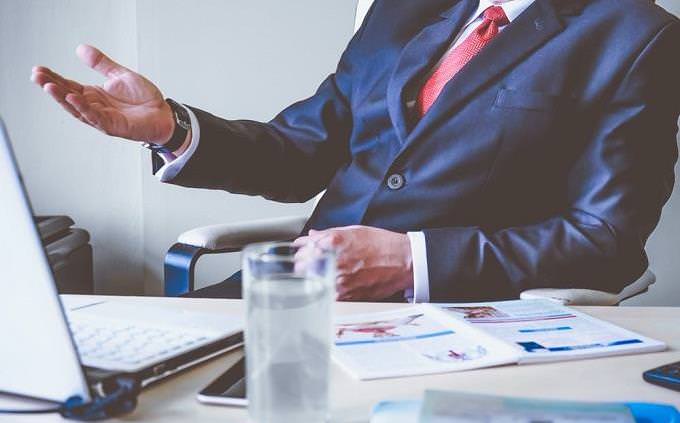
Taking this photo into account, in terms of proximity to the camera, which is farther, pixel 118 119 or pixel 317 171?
pixel 317 171

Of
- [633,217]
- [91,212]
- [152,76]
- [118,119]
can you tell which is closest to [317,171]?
[118,119]

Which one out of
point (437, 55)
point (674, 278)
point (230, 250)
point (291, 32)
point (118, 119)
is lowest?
point (674, 278)

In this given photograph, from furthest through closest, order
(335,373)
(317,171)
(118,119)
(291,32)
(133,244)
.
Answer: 1. (133,244)
2. (291,32)
3. (317,171)
4. (118,119)
5. (335,373)

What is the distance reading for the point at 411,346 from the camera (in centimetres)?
80

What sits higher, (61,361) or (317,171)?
(317,171)

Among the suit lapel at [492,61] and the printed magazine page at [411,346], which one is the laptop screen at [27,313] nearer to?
the printed magazine page at [411,346]

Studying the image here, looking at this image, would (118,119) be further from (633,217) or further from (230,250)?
(633,217)

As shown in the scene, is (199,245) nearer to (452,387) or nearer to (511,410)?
(452,387)

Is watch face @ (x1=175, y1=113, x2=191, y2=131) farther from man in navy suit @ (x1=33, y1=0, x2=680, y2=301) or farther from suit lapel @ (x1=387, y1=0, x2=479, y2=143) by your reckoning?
suit lapel @ (x1=387, y1=0, x2=479, y2=143)

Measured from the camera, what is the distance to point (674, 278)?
1874 mm

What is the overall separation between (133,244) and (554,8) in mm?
1565

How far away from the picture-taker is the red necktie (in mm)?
1436

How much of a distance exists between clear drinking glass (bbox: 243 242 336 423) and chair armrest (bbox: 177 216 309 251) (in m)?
0.84

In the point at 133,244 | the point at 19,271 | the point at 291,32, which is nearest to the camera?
the point at 19,271
